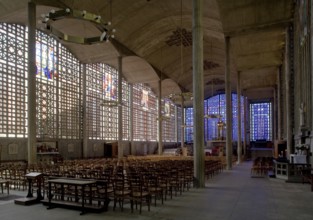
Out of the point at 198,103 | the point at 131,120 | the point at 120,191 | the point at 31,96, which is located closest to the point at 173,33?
the point at 131,120

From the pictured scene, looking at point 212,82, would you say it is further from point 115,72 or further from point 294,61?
point 294,61

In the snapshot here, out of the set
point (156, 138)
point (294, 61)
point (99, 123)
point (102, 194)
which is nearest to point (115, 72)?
point (99, 123)

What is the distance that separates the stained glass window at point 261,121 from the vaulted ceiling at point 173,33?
3753mm

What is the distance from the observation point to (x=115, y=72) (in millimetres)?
36031

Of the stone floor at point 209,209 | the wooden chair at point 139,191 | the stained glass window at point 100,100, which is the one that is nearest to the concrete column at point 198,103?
the stone floor at point 209,209

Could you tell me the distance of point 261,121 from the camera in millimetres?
46750

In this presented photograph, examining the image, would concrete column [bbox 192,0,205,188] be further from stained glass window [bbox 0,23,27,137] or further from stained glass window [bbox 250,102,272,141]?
stained glass window [bbox 250,102,272,141]

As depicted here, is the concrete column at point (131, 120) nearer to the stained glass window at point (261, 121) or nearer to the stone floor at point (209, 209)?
the stained glass window at point (261, 121)

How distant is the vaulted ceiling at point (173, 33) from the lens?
66.2ft

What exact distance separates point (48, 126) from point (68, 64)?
674cm

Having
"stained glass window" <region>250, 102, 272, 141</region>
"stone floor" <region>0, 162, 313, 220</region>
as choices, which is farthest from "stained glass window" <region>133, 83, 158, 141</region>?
"stone floor" <region>0, 162, 313, 220</region>

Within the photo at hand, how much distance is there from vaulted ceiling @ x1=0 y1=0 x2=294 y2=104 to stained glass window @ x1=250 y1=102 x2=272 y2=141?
3.75 metres

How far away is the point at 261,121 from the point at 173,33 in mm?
23350

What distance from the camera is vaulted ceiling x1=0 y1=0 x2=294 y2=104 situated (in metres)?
20.2
